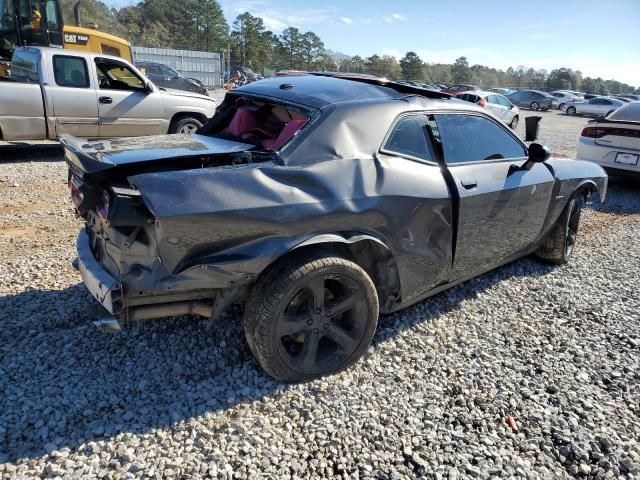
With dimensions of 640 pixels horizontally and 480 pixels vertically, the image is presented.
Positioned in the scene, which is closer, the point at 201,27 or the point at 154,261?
the point at 154,261

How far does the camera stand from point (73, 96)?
796 centimetres

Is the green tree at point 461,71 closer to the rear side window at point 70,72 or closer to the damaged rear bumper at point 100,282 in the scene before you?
the rear side window at point 70,72

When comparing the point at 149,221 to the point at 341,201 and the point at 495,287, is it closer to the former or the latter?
the point at 341,201

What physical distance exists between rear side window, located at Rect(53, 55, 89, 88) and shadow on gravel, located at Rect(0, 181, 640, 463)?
18.9 ft

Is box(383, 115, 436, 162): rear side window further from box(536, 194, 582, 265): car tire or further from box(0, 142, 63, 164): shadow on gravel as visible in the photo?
box(0, 142, 63, 164): shadow on gravel

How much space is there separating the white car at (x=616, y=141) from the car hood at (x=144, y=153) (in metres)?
6.89

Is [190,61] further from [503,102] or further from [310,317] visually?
[310,317]

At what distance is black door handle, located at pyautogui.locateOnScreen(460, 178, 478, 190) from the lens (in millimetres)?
3246

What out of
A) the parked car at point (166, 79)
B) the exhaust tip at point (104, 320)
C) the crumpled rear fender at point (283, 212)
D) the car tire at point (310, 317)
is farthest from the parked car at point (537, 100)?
the exhaust tip at point (104, 320)

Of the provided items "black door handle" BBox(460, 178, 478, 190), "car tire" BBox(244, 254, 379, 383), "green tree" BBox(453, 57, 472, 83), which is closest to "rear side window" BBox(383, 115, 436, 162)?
"black door handle" BBox(460, 178, 478, 190)

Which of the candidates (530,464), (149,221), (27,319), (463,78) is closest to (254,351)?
(149,221)

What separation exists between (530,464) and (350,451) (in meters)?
0.89

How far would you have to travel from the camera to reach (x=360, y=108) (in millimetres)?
2924

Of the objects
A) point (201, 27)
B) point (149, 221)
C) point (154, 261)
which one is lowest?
point (154, 261)
